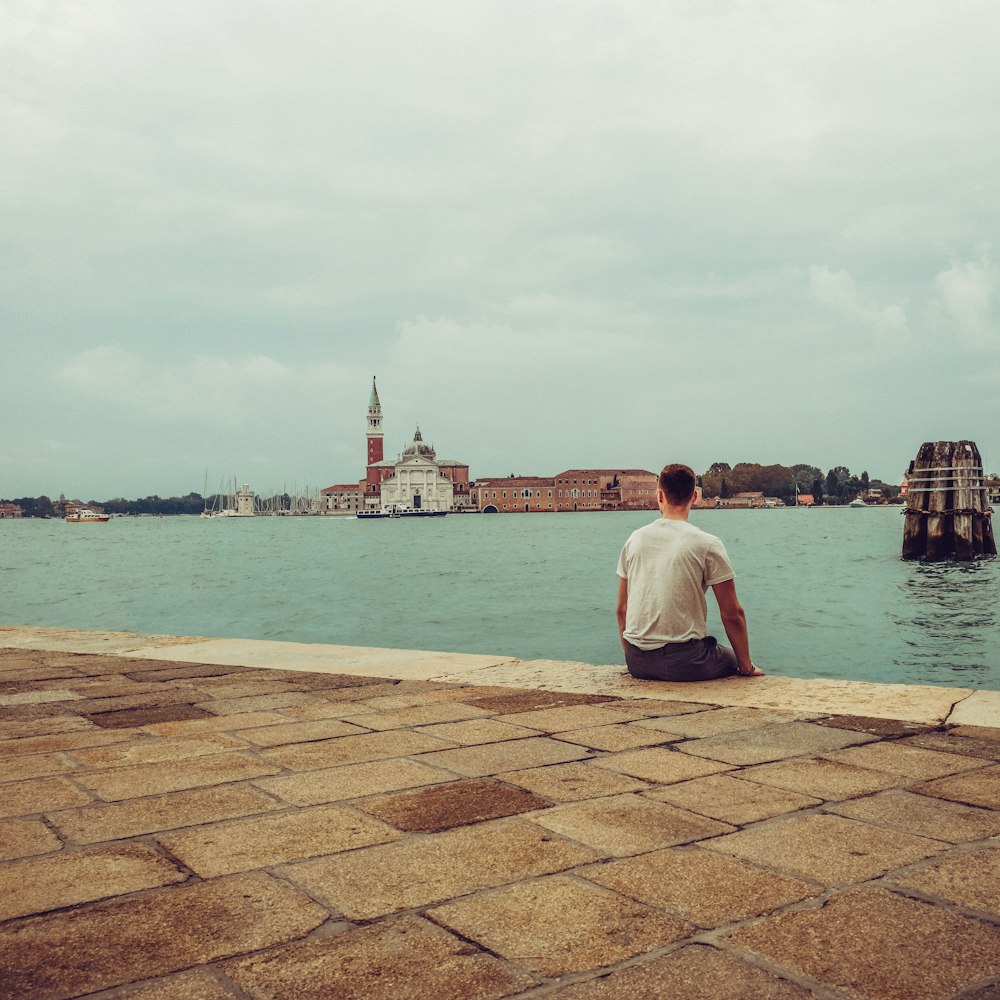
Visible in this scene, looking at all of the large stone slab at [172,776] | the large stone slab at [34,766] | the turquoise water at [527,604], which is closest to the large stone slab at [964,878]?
the large stone slab at [172,776]

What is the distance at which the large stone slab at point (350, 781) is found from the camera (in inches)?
102

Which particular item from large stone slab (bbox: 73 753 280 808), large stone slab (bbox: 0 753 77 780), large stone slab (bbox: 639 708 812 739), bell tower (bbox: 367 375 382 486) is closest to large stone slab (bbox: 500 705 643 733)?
large stone slab (bbox: 639 708 812 739)

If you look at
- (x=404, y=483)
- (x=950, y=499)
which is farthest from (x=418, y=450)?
(x=950, y=499)

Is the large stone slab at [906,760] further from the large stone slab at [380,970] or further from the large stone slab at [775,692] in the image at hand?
the large stone slab at [380,970]

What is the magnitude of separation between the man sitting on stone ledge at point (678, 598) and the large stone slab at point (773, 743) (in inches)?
39.3

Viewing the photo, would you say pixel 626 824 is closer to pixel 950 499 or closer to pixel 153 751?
pixel 153 751

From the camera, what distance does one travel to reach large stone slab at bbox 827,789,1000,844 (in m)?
2.20

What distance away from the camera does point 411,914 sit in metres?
1.79

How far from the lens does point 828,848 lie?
2.11m

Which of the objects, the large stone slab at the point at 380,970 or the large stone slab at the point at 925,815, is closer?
the large stone slab at the point at 380,970

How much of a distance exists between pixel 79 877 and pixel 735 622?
313 centimetres

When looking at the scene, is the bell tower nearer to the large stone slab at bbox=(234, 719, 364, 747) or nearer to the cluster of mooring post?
the cluster of mooring post

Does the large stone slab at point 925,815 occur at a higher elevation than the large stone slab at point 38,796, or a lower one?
lower

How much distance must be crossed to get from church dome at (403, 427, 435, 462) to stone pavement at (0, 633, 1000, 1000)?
5238 inches
